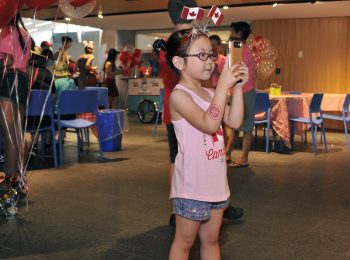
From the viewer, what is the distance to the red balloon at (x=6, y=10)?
2.81 m

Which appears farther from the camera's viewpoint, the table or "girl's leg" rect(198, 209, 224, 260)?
the table

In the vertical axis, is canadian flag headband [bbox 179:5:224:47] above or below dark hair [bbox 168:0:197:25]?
below

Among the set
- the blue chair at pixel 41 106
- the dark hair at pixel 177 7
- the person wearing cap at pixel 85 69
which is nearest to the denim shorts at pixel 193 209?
the dark hair at pixel 177 7

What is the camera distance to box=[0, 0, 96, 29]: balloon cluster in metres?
→ 2.85

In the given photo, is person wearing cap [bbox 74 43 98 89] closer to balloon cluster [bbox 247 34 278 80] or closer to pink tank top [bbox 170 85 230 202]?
balloon cluster [bbox 247 34 278 80]

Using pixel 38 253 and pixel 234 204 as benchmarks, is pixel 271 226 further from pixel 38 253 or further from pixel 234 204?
pixel 38 253

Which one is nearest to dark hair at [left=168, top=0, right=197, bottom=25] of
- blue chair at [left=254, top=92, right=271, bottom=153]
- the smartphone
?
the smartphone

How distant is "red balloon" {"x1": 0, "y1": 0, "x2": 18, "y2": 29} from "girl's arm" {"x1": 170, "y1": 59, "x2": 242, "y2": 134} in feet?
4.76

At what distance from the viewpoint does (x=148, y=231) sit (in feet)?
10.1

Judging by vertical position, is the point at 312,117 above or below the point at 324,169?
Result: above

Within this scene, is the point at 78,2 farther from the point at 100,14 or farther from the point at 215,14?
the point at 100,14

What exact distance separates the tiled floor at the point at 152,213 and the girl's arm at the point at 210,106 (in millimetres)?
1094

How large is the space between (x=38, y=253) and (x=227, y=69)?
1.60 m

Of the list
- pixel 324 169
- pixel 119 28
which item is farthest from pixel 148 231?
pixel 119 28
